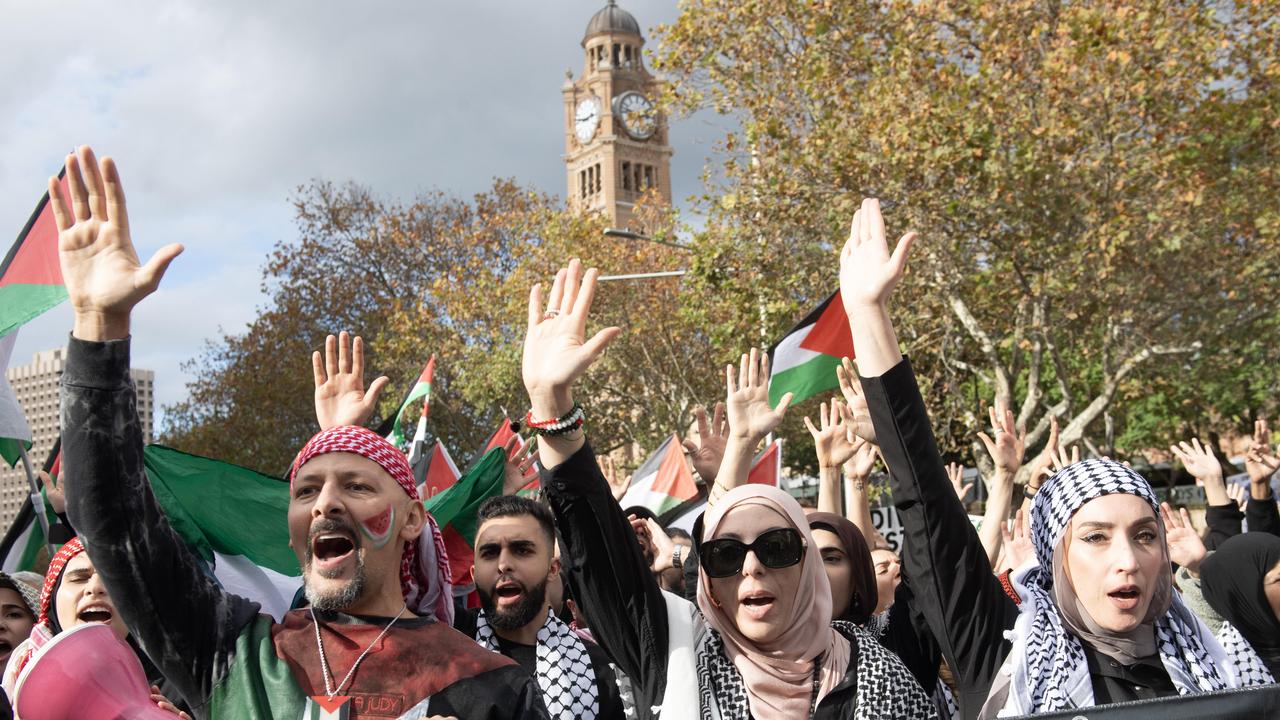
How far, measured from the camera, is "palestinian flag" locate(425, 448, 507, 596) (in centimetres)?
566

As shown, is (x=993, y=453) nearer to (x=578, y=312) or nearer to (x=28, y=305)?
(x=578, y=312)

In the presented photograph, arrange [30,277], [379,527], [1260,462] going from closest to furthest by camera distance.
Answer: [379,527] < [30,277] < [1260,462]

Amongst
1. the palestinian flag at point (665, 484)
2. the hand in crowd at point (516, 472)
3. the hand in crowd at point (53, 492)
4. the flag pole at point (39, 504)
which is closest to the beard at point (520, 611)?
the hand in crowd at point (516, 472)

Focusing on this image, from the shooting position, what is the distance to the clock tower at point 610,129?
3359 inches

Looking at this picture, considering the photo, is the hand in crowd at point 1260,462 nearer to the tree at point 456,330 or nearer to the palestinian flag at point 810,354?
the palestinian flag at point 810,354

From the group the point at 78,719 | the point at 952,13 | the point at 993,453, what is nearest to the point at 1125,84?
the point at 952,13

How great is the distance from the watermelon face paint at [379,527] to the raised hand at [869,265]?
4.05ft

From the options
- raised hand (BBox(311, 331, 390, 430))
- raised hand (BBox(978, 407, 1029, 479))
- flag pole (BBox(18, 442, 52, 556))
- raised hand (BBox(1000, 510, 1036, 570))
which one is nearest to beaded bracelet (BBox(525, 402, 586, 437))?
raised hand (BBox(311, 331, 390, 430))

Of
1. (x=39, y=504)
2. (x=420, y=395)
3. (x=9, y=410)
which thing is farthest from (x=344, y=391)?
(x=420, y=395)

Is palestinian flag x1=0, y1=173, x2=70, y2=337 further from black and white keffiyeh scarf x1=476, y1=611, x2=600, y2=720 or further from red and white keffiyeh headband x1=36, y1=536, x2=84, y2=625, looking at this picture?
black and white keffiyeh scarf x1=476, y1=611, x2=600, y2=720

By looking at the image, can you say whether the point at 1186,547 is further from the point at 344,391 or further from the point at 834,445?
the point at 344,391

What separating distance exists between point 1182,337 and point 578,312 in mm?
13838

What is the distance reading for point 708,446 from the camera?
470cm

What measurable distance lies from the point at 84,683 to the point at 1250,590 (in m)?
3.67
